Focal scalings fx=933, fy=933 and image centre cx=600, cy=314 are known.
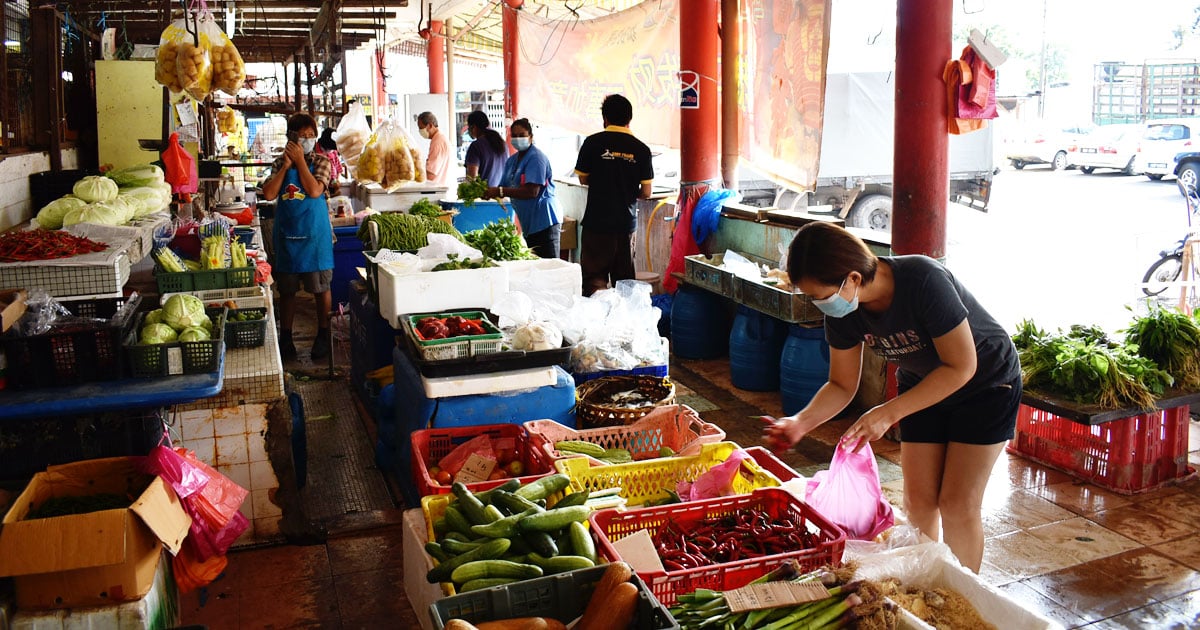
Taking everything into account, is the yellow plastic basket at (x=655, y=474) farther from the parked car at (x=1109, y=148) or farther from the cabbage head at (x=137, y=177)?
the parked car at (x=1109, y=148)

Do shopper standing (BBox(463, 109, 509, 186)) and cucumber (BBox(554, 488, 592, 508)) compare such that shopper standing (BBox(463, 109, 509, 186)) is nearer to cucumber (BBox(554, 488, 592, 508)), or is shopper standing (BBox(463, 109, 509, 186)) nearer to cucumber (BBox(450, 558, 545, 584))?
cucumber (BBox(554, 488, 592, 508))

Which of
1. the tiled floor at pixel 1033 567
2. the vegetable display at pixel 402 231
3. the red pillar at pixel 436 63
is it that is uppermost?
the red pillar at pixel 436 63

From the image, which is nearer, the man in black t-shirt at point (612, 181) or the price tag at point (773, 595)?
the price tag at point (773, 595)

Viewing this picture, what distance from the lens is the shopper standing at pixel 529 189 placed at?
925 centimetres

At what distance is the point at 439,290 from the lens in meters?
5.16

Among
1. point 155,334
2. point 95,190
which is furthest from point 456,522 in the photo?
point 95,190

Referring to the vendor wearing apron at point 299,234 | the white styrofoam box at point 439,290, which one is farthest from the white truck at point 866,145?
the white styrofoam box at point 439,290

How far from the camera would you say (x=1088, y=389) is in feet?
16.3

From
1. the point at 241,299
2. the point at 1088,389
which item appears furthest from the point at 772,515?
the point at 241,299

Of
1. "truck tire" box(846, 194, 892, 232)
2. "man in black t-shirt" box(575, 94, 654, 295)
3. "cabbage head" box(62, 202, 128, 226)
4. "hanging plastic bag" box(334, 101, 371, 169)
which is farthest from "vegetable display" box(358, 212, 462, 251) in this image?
"truck tire" box(846, 194, 892, 232)

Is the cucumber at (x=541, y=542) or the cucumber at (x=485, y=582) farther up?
the cucumber at (x=541, y=542)

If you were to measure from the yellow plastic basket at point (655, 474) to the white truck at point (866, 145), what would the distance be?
11618 millimetres

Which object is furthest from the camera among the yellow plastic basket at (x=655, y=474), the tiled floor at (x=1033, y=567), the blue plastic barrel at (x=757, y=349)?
the blue plastic barrel at (x=757, y=349)

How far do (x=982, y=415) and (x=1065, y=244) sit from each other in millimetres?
12576
